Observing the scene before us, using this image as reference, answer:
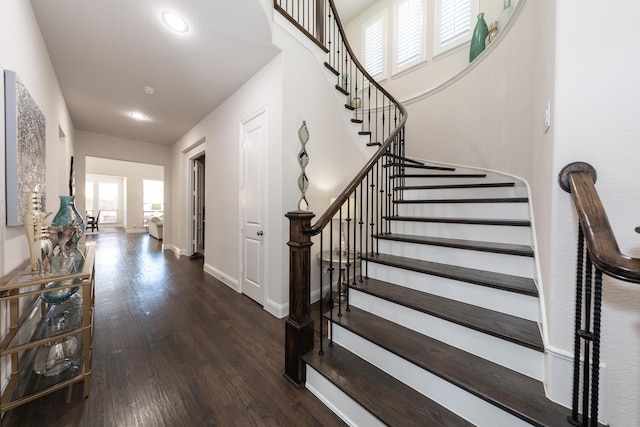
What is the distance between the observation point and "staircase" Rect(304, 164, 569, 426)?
3.47ft

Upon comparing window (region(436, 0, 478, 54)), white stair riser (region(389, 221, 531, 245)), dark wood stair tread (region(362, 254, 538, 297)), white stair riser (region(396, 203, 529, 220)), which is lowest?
dark wood stair tread (region(362, 254, 538, 297))

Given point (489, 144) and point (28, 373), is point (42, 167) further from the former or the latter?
point (489, 144)

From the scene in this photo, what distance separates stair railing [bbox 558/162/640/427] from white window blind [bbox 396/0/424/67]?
3.98 metres

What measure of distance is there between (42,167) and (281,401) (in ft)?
Answer: 9.67

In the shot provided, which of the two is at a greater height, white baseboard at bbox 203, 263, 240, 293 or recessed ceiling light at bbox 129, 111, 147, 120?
recessed ceiling light at bbox 129, 111, 147, 120

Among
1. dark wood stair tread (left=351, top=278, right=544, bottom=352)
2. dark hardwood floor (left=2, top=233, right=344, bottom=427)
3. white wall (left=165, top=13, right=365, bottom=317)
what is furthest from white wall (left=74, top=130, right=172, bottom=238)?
dark wood stair tread (left=351, top=278, right=544, bottom=352)

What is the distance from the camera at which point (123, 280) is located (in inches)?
140

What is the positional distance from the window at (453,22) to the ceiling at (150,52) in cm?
284

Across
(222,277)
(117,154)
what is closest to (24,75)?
(222,277)

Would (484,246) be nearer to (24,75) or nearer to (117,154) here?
(24,75)

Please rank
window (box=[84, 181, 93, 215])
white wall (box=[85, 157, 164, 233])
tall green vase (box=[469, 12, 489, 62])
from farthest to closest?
window (box=[84, 181, 93, 215]) → white wall (box=[85, 157, 164, 233]) → tall green vase (box=[469, 12, 489, 62])

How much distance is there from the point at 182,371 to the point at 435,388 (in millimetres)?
1690

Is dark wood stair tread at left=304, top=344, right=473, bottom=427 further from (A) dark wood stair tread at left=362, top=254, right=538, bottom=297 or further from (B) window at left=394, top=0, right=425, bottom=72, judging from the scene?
(B) window at left=394, top=0, right=425, bottom=72

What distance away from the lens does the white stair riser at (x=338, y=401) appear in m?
1.18
